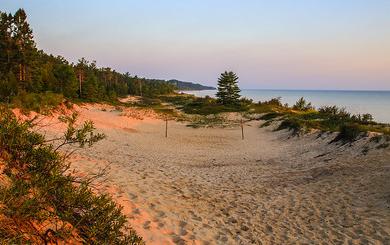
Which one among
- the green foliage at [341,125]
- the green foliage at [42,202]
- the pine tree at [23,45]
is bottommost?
the green foliage at [341,125]

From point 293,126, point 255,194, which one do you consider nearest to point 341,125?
point 293,126

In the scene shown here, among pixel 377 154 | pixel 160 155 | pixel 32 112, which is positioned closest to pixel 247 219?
pixel 377 154

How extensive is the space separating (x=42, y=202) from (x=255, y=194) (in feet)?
30.6

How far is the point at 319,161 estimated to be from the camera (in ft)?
63.1

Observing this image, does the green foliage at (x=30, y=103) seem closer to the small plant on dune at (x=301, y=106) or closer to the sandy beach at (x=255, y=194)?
the sandy beach at (x=255, y=194)

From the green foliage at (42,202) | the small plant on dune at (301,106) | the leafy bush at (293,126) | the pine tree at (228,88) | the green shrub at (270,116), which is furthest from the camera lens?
the pine tree at (228,88)

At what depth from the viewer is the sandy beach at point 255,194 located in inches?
351

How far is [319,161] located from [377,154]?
3180mm

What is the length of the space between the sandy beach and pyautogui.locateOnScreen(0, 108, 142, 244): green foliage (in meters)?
2.05

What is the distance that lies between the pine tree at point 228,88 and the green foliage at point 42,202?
222 feet

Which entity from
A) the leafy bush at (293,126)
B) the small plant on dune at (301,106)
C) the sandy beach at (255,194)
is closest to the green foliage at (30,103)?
the sandy beach at (255,194)

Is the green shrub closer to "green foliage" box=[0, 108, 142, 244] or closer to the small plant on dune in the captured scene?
the small plant on dune

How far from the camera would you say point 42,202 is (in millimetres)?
5605

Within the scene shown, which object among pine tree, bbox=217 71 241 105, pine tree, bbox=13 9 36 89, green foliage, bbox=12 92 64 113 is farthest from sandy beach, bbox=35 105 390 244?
pine tree, bbox=217 71 241 105
